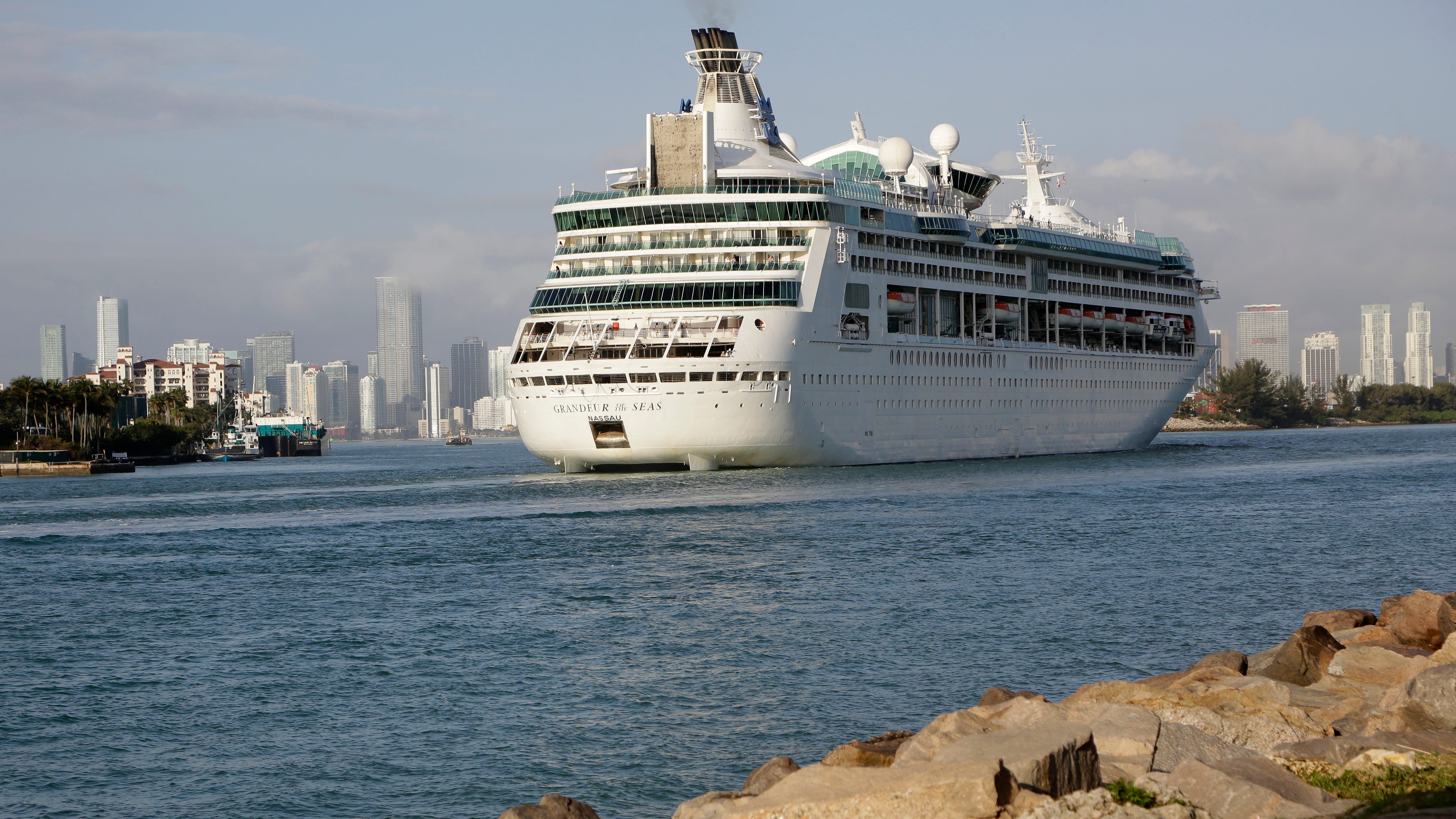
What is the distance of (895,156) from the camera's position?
81.2 m

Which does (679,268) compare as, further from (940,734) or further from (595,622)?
(940,734)

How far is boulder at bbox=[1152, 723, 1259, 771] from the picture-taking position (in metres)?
13.0

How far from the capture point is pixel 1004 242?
83.7 meters

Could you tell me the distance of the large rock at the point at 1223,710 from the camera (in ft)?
46.6

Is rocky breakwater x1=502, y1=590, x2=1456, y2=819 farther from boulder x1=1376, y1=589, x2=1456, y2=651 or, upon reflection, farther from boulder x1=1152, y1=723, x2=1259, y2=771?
boulder x1=1376, y1=589, x2=1456, y2=651

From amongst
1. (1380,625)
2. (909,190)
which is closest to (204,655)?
(1380,625)

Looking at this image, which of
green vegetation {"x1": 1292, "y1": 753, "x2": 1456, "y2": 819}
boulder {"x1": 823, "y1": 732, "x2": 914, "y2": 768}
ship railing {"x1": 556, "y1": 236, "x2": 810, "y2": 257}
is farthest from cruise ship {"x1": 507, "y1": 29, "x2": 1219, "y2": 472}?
green vegetation {"x1": 1292, "y1": 753, "x2": 1456, "y2": 819}

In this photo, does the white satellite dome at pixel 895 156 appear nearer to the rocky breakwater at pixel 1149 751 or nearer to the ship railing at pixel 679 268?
the ship railing at pixel 679 268

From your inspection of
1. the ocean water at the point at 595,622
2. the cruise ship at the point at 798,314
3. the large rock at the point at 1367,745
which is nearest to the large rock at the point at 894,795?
the large rock at the point at 1367,745

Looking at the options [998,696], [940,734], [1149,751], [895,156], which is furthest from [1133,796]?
[895,156]

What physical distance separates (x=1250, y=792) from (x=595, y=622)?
57.7ft

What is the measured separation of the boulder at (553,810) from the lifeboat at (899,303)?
6000 centimetres

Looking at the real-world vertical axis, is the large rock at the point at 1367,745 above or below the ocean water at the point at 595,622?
above

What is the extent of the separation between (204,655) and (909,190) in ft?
202
